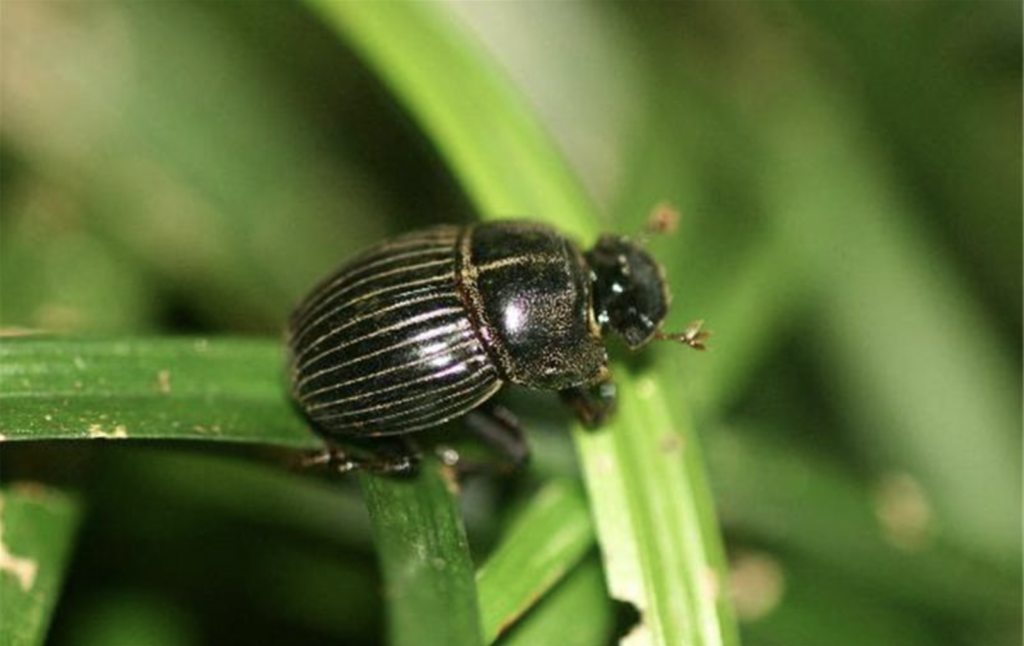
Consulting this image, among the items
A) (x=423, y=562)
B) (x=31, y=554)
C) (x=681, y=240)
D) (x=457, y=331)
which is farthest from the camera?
(x=681, y=240)

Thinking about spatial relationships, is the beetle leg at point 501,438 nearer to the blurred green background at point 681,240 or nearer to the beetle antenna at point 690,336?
the blurred green background at point 681,240

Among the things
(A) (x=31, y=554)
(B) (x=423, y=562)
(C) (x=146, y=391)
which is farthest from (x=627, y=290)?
(A) (x=31, y=554)

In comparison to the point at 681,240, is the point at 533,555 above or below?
below

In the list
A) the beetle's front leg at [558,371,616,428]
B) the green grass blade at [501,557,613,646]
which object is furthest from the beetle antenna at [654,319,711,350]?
the green grass blade at [501,557,613,646]

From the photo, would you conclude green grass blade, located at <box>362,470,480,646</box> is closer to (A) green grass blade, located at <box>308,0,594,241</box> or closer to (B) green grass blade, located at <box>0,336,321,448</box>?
(B) green grass blade, located at <box>0,336,321,448</box>

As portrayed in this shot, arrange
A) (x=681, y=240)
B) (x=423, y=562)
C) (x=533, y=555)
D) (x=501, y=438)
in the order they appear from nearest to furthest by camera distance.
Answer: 1. (x=423, y=562)
2. (x=533, y=555)
3. (x=501, y=438)
4. (x=681, y=240)

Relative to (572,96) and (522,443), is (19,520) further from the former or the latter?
(572,96)

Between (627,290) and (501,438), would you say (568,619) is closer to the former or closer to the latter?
(501,438)
